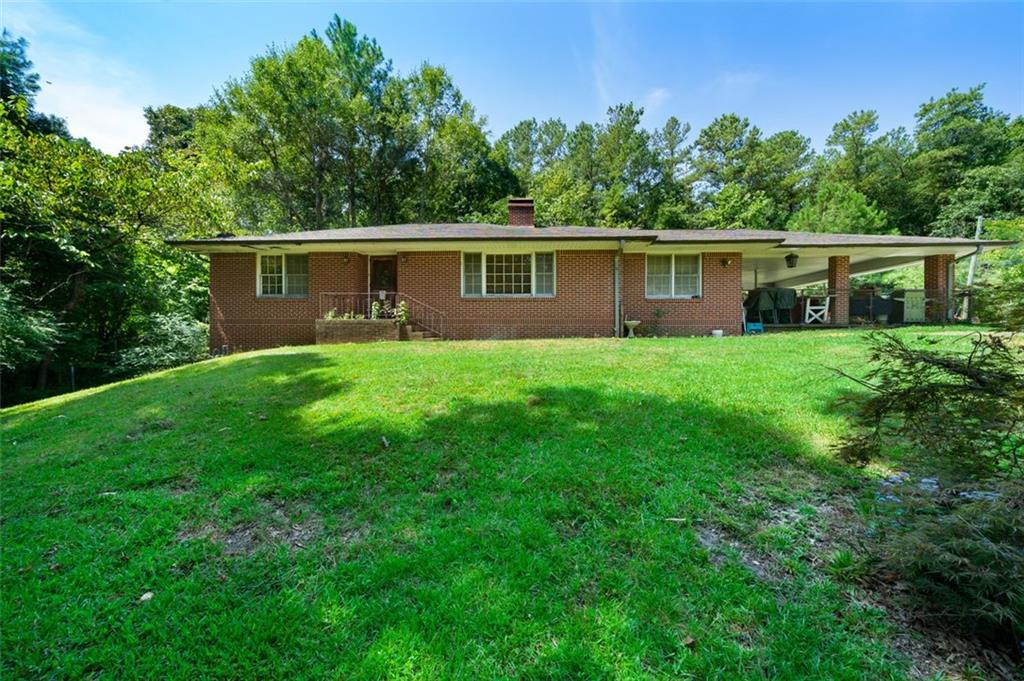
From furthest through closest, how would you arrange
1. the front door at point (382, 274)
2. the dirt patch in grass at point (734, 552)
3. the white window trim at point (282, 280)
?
the front door at point (382, 274), the white window trim at point (282, 280), the dirt patch in grass at point (734, 552)

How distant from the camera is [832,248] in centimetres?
1291

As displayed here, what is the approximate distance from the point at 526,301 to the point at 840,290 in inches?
387

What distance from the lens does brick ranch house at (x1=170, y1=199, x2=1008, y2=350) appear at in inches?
483

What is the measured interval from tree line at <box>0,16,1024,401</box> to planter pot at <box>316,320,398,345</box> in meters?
5.41

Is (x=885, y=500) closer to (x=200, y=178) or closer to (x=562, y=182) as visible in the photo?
(x=200, y=178)

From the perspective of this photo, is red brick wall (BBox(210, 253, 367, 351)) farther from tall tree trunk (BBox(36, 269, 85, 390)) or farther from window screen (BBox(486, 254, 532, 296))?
tall tree trunk (BBox(36, 269, 85, 390))

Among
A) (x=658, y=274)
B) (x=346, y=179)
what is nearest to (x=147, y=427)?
(x=658, y=274)

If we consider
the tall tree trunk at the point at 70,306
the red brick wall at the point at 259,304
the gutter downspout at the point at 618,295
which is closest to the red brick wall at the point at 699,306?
the gutter downspout at the point at 618,295

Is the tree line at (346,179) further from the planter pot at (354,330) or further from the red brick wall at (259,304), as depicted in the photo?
the planter pot at (354,330)

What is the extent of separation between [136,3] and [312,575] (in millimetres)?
10919

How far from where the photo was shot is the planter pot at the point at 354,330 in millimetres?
11336

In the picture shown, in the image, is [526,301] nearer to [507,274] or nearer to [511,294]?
[511,294]

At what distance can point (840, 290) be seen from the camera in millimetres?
13602

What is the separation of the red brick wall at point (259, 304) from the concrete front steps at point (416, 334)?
7.82 feet
